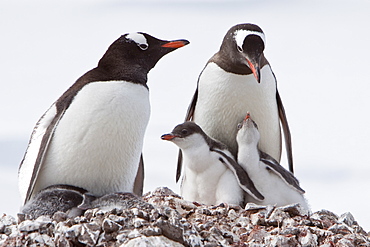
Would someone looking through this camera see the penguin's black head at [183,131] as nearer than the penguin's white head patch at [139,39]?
No

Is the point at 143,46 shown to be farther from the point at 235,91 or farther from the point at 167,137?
the point at 235,91

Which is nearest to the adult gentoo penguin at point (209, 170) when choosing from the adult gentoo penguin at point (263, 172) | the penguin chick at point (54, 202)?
the adult gentoo penguin at point (263, 172)

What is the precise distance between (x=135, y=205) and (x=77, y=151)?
67 centimetres

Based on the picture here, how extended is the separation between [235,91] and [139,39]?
131 cm

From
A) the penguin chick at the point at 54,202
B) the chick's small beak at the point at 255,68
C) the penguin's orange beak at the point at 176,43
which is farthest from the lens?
the chick's small beak at the point at 255,68

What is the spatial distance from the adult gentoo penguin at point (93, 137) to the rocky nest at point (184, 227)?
1.29 feet

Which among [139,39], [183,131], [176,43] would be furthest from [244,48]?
[139,39]

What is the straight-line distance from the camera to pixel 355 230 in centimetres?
520

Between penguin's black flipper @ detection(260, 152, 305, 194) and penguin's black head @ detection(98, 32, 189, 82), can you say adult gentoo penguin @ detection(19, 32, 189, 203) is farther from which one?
penguin's black flipper @ detection(260, 152, 305, 194)

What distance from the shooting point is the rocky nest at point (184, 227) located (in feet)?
13.3

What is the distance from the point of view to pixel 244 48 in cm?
600

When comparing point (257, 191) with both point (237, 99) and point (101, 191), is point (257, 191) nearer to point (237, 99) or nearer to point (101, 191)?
point (237, 99)

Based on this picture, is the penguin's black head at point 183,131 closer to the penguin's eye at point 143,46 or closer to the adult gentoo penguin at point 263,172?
the adult gentoo penguin at point 263,172

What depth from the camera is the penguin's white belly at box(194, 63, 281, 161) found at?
6.25 meters
